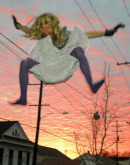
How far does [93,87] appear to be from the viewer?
2215 millimetres

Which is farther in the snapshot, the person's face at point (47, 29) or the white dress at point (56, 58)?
the person's face at point (47, 29)

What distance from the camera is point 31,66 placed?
2.32m

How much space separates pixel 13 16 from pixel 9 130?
131ft

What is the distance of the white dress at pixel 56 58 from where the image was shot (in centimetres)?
205

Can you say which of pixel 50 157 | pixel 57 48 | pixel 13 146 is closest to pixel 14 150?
pixel 13 146

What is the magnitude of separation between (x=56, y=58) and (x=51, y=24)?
0.25 meters

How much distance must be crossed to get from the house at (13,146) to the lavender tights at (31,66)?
33.1 metres

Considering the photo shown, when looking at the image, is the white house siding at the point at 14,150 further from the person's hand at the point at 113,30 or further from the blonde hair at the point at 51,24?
the person's hand at the point at 113,30

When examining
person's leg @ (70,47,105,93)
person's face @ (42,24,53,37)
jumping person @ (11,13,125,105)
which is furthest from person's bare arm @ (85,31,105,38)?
person's face @ (42,24,53,37)

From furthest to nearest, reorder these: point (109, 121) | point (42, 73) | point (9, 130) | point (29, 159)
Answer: point (29, 159) → point (9, 130) → point (109, 121) → point (42, 73)

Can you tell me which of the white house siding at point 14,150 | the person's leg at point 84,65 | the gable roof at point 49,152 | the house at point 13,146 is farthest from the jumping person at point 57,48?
the gable roof at point 49,152

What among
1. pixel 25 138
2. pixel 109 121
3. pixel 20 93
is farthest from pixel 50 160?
pixel 20 93

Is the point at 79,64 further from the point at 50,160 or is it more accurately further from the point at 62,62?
the point at 50,160

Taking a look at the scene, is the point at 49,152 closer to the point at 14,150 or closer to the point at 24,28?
the point at 14,150
